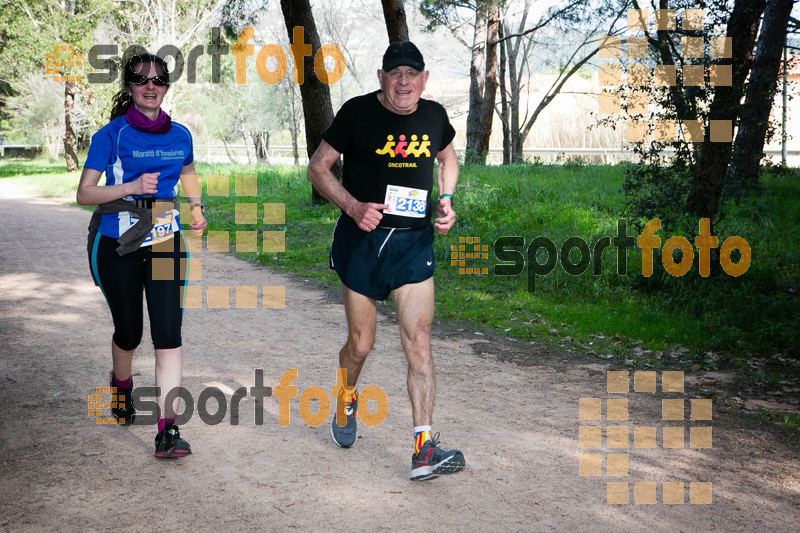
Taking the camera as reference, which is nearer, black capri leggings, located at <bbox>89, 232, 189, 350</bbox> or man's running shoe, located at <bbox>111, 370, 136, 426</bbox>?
black capri leggings, located at <bbox>89, 232, 189, 350</bbox>

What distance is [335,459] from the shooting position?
180 inches

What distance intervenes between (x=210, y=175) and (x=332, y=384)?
65.8 ft

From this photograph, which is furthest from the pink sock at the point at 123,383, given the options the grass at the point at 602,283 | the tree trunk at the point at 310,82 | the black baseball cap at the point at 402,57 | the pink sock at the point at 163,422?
the tree trunk at the point at 310,82

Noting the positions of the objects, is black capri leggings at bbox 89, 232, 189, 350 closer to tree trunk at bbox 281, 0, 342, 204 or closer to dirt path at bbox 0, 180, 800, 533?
dirt path at bbox 0, 180, 800, 533

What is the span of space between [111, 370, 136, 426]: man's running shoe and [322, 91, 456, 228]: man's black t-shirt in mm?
2093

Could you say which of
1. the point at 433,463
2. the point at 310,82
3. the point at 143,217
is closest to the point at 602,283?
the point at 433,463

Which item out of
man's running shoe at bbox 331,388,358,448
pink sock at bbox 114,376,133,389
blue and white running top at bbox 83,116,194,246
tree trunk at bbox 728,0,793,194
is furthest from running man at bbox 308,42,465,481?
tree trunk at bbox 728,0,793,194

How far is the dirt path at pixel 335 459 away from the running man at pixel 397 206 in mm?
422

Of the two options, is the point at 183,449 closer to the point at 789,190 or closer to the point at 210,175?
the point at 789,190

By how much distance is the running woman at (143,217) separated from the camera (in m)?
4.29

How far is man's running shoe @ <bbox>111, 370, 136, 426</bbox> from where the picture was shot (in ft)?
16.3

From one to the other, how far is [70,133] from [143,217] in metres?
34.7

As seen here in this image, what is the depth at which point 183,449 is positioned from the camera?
4434 mm

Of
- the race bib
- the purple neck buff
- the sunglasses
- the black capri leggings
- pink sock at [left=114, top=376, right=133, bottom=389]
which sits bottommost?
pink sock at [left=114, top=376, right=133, bottom=389]
